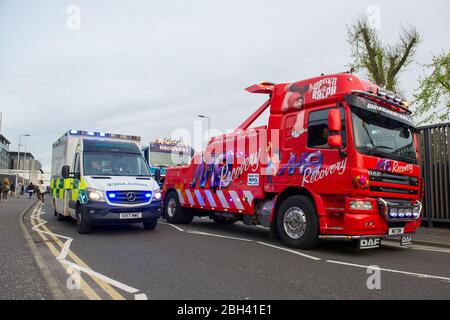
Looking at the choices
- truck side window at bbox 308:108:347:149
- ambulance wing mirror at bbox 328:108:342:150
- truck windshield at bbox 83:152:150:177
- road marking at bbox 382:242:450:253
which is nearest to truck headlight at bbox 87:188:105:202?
truck windshield at bbox 83:152:150:177

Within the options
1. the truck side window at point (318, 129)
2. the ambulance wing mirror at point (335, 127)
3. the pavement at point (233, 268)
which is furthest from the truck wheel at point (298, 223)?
the ambulance wing mirror at point (335, 127)

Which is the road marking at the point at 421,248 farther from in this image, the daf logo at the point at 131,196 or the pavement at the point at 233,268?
the daf logo at the point at 131,196

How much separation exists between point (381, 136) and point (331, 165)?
122 centimetres

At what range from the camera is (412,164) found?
788cm

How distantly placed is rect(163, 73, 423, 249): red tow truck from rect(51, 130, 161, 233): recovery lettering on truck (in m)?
2.32

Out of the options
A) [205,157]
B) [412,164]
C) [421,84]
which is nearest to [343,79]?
[412,164]

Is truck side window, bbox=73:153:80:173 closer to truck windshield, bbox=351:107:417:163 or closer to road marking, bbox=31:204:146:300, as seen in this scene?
road marking, bbox=31:204:146:300

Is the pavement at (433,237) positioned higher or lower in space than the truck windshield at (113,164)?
lower

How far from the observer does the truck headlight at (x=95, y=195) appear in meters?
9.07

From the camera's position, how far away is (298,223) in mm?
7656

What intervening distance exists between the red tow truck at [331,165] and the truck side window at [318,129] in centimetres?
2

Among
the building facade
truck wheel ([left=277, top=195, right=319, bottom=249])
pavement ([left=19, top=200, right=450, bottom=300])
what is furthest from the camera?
the building facade

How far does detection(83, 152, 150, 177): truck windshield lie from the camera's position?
10.0 metres

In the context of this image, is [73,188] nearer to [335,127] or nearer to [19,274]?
[19,274]
